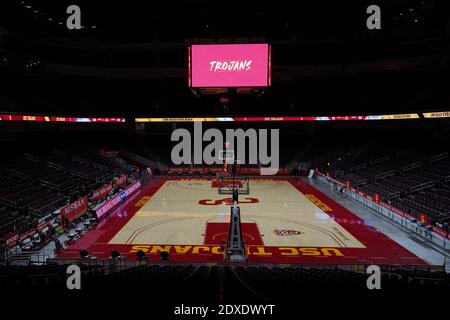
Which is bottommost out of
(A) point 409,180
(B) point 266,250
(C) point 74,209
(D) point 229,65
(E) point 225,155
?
(B) point 266,250

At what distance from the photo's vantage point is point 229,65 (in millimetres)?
30203

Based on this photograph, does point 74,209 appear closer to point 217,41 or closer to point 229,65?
point 229,65

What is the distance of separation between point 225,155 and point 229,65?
1428cm

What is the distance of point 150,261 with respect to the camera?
14133 mm

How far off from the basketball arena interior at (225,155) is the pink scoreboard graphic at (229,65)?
11 cm

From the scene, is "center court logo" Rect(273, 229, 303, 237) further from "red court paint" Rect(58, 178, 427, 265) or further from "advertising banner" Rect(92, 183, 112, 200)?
"advertising banner" Rect(92, 183, 112, 200)

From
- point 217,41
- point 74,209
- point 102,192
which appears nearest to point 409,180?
point 217,41

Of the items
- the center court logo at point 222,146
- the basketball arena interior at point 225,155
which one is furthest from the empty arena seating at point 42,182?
the center court logo at point 222,146

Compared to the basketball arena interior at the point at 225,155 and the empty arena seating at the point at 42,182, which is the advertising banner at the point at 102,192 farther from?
the empty arena seating at the point at 42,182
